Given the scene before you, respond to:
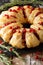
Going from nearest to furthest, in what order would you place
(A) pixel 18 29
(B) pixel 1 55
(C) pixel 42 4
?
(B) pixel 1 55 → (A) pixel 18 29 → (C) pixel 42 4

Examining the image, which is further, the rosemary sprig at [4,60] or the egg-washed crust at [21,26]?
the egg-washed crust at [21,26]

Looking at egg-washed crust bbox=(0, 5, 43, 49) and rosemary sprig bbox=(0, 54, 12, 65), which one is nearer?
rosemary sprig bbox=(0, 54, 12, 65)

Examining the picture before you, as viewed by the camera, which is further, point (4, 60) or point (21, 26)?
point (21, 26)

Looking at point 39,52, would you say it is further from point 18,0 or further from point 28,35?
point 18,0

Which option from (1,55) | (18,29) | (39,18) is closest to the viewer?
(1,55)

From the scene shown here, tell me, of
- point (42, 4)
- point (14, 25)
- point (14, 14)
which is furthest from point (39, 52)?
point (42, 4)

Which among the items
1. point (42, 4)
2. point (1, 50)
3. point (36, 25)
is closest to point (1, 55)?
point (1, 50)

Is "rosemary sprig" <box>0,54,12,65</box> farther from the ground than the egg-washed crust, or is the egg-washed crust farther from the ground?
the egg-washed crust

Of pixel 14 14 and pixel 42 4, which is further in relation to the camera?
pixel 42 4

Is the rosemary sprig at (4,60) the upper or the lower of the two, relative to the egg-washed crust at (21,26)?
lower
